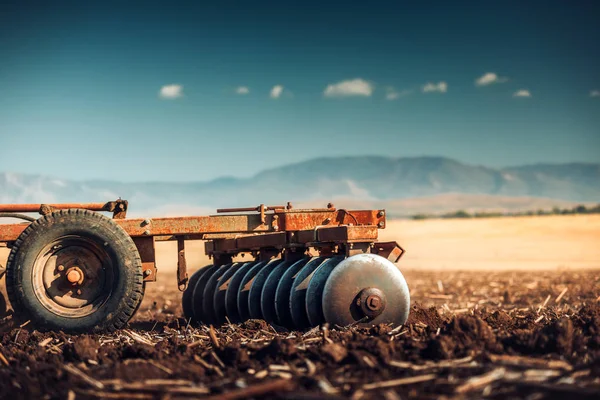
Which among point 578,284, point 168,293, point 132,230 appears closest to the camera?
point 132,230

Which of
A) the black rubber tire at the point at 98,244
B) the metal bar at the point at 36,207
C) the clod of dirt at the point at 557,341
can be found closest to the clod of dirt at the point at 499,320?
the clod of dirt at the point at 557,341

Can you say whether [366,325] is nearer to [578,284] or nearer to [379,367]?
[379,367]

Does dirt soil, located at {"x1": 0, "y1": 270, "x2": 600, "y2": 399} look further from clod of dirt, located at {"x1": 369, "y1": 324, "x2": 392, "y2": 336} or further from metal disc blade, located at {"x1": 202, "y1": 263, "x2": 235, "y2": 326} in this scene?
metal disc blade, located at {"x1": 202, "y1": 263, "x2": 235, "y2": 326}

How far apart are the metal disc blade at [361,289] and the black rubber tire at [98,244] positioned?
8.48ft

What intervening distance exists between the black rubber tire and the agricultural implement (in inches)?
0.5

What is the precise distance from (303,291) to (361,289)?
81 centimetres

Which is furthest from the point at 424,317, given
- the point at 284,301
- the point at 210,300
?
the point at 210,300

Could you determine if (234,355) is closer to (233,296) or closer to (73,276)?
(73,276)

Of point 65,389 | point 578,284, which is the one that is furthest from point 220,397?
point 578,284

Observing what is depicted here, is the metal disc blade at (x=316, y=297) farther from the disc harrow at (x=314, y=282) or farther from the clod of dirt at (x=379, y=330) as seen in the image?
Answer: the clod of dirt at (x=379, y=330)

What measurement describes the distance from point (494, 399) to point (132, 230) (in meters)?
6.48

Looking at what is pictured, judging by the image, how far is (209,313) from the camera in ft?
42.1

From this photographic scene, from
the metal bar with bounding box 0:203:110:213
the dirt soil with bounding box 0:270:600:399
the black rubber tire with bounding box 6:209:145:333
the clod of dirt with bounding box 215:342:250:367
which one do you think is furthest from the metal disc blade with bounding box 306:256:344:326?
the metal bar with bounding box 0:203:110:213

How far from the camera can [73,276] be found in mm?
10383
